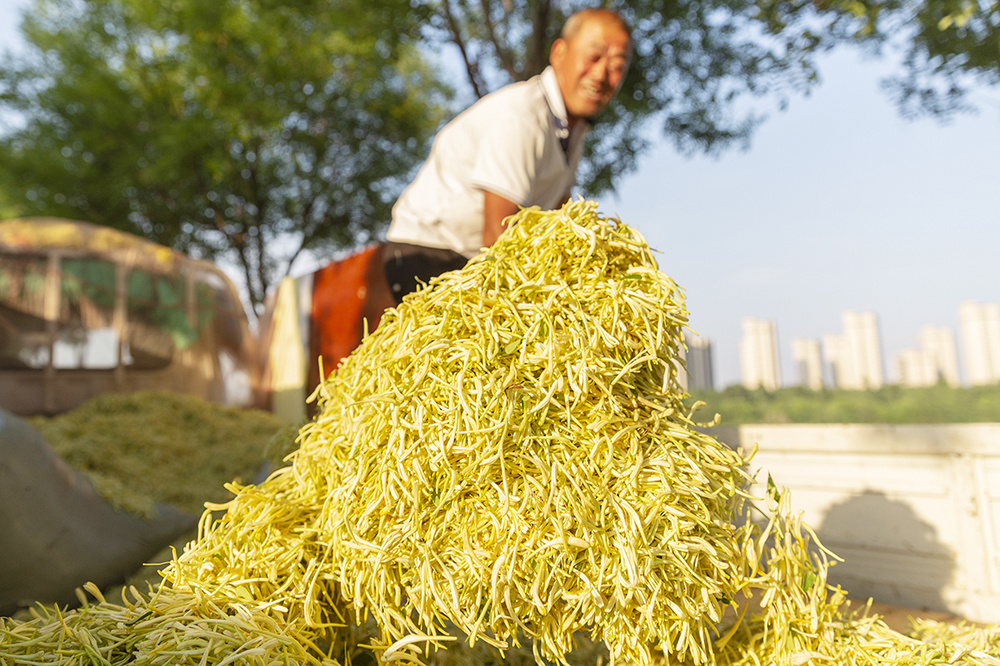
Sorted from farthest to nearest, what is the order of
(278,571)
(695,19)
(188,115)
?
(188,115), (695,19), (278,571)

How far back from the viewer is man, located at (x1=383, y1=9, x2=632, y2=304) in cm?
186

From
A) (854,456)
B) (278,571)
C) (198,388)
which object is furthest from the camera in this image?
(198,388)

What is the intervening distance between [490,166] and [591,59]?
64 cm

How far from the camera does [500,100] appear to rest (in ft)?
6.54

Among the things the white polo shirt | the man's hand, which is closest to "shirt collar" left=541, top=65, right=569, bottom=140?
the white polo shirt

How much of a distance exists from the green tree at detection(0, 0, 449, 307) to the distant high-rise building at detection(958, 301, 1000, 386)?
1613 cm

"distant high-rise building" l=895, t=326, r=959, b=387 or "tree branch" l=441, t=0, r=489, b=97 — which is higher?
"tree branch" l=441, t=0, r=489, b=97

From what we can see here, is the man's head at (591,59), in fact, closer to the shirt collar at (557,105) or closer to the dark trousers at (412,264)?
the shirt collar at (557,105)

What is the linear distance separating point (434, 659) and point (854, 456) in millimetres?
2045

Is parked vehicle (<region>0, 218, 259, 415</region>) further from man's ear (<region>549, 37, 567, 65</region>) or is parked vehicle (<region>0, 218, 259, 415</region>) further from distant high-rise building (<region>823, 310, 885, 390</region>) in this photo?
distant high-rise building (<region>823, 310, 885, 390</region>)

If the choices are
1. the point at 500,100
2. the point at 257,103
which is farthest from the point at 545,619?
the point at 257,103

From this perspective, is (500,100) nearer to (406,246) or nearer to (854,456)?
(406,246)

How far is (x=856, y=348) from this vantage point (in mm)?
19312

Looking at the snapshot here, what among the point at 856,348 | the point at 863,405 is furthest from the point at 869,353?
the point at 863,405
